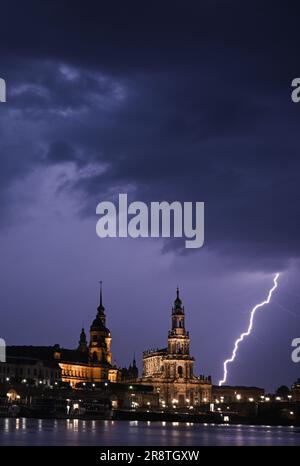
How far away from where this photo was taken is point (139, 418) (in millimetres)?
183750

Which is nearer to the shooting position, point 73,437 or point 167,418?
point 73,437

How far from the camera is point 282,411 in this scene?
18225cm
